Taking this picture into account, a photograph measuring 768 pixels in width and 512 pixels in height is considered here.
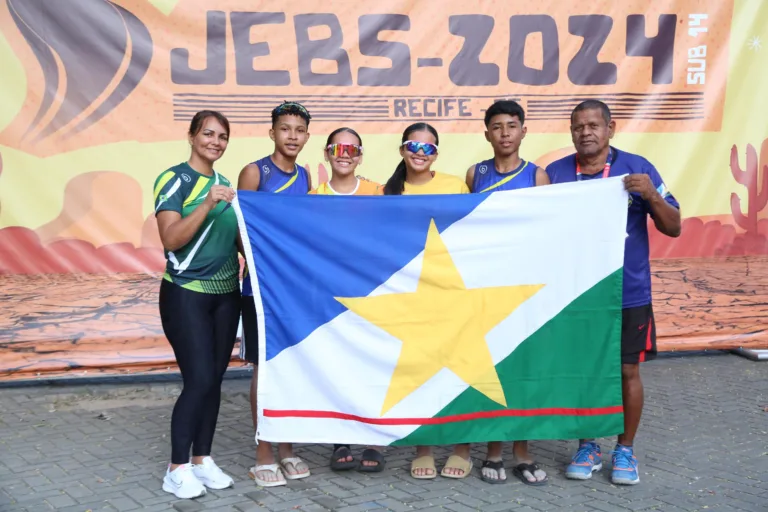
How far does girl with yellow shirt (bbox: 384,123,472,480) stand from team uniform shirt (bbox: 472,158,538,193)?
0.32 feet

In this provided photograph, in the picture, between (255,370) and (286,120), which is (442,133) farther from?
(255,370)

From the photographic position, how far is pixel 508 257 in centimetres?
419

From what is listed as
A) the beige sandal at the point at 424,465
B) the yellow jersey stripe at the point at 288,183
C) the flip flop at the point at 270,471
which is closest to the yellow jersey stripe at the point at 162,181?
Result: the yellow jersey stripe at the point at 288,183

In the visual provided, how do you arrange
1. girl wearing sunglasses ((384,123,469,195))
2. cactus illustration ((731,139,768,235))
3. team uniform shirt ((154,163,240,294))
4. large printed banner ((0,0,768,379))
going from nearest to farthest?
team uniform shirt ((154,163,240,294))
girl wearing sunglasses ((384,123,469,195))
large printed banner ((0,0,768,379))
cactus illustration ((731,139,768,235))

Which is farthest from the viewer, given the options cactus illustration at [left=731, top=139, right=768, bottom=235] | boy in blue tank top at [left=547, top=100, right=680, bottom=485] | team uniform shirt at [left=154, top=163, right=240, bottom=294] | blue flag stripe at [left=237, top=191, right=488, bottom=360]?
cactus illustration at [left=731, top=139, right=768, bottom=235]

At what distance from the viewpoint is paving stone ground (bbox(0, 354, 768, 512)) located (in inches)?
155

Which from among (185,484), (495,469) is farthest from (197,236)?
(495,469)

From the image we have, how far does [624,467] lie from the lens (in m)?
4.20

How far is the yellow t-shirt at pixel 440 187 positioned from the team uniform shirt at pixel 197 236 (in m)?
0.98

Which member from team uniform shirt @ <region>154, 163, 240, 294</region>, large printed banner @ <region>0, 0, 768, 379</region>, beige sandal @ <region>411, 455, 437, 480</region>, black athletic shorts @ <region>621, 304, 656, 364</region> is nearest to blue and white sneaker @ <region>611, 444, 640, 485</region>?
black athletic shorts @ <region>621, 304, 656, 364</region>

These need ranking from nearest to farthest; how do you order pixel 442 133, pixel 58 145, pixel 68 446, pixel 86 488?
pixel 86 488, pixel 68 446, pixel 58 145, pixel 442 133

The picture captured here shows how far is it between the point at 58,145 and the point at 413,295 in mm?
3394

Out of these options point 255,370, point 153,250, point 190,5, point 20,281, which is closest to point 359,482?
point 255,370

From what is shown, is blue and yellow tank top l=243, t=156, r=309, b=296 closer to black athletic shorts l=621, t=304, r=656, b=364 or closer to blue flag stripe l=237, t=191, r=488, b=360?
blue flag stripe l=237, t=191, r=488, b=360
